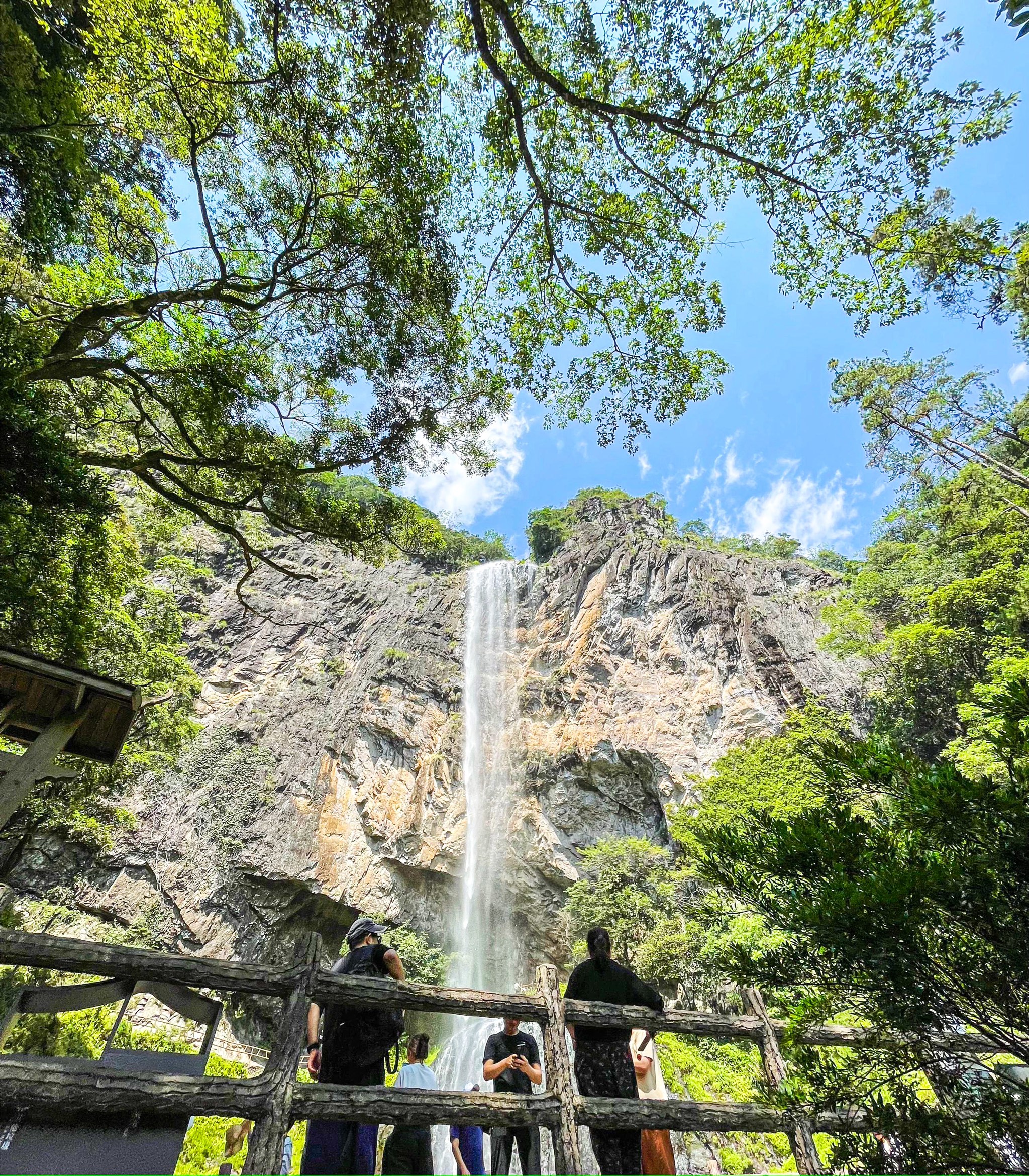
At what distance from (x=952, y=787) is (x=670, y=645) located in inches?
823

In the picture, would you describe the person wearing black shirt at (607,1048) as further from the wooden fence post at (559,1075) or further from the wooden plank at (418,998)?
the wooden plank at (418,998)

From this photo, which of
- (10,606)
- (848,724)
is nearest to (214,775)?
(10,606)

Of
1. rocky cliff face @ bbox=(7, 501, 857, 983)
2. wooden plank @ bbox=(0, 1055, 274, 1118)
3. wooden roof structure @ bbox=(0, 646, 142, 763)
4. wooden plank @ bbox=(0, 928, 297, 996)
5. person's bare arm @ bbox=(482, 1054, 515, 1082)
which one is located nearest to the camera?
wooden plank @ bbox=(0, 1055, 274, 1118)

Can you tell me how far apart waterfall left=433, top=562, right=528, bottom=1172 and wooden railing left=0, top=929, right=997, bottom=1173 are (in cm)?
1484

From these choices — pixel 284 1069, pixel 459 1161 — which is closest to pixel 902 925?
pixel 284 1069

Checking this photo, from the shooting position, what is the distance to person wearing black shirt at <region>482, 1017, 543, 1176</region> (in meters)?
3.51

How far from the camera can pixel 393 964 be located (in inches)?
136

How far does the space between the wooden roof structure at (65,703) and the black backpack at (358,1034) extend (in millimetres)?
3693

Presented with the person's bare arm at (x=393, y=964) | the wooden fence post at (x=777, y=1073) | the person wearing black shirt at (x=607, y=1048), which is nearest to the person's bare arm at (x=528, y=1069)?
the person wearing black shirt at (x=607, y=1048)

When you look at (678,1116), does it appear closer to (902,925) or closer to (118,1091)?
(902,925)

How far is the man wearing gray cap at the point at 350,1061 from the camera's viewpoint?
290 centimetres

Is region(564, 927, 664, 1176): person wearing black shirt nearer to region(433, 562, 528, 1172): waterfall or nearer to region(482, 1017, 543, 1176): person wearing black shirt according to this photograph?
region(482, 1017, 543, 1176): person wearing black shirt

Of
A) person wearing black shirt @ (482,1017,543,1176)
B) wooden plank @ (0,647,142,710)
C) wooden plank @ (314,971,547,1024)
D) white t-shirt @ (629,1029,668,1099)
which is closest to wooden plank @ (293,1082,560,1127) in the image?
wooden plank @ (314,971,547,1024)

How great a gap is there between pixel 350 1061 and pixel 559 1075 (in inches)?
46.3
